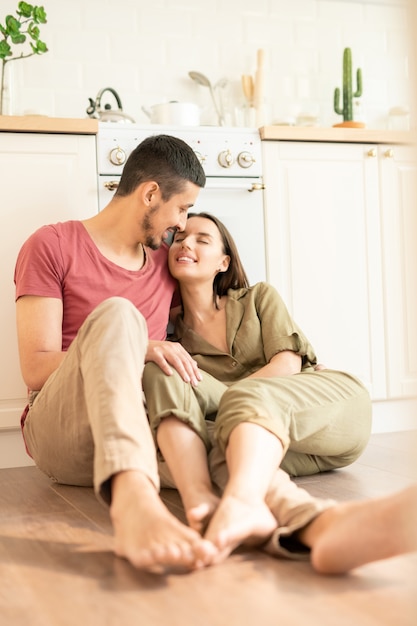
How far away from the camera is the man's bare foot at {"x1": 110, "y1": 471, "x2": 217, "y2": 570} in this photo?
1084mm

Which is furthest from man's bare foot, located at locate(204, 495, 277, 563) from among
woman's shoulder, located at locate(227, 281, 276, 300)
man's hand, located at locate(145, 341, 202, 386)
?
woman's shoulder, located at locate(227, 281, 276, 300)

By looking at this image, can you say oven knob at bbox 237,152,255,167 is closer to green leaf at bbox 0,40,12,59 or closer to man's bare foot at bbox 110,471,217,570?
green leaf at bbox 0,40,12,59

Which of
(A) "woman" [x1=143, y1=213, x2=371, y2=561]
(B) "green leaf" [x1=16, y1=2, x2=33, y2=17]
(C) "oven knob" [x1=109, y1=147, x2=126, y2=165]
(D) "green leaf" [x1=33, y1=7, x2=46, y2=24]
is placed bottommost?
(A) "woman" [x1=143, y1=213, x2=371, y2=561]

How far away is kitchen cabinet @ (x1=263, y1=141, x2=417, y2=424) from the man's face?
25.5 inches

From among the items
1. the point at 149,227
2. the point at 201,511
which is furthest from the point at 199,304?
the point at 201,511

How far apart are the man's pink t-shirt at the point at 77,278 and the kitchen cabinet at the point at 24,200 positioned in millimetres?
433

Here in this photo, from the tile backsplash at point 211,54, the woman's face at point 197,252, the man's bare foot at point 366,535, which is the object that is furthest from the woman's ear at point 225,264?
the man's bare foot at point 366,535

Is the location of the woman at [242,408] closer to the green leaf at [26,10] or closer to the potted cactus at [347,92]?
the green leaf at [26,10]

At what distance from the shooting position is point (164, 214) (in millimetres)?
2166

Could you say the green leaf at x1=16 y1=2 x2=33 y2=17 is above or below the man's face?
above

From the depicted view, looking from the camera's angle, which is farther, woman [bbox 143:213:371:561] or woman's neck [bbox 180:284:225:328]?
woman's neck [bbox 180:284:225:328]

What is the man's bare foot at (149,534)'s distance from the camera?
108 cm

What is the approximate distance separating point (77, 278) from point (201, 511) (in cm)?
95

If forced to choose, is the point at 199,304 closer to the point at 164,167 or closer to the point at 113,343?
the point at 164,167
